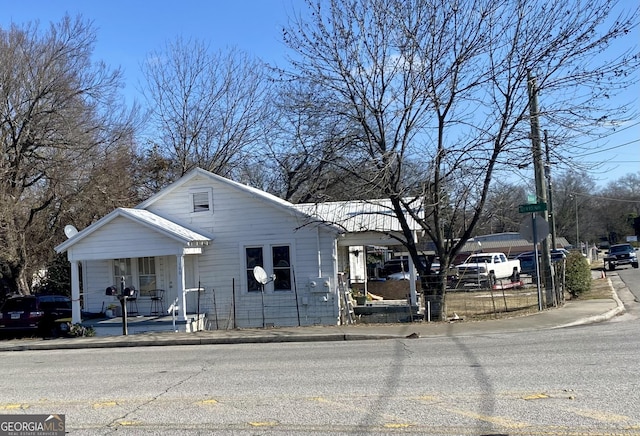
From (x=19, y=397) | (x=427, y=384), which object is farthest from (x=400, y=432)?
(x=19, y=397)

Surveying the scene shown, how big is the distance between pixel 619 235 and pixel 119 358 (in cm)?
10977

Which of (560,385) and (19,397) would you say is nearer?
(560,385)

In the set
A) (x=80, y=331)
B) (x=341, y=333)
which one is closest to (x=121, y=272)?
(x=80, y=331)

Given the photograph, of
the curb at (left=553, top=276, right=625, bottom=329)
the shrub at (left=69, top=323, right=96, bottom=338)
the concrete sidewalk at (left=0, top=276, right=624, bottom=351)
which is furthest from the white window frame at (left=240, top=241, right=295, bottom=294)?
the curb at (left=553, top=276, right=625, bottom=329)

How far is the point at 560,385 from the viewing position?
8.09 metres

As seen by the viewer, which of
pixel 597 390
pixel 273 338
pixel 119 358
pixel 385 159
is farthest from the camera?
pixel 385 159

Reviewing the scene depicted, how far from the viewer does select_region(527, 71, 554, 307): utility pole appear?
56.6ft

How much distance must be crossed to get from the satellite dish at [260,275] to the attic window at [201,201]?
9.56 ft

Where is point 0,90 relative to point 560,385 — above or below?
above

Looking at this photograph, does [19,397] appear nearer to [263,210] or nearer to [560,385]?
[560,385]

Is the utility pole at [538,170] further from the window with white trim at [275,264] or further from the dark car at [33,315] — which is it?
the dark car at [33,315]

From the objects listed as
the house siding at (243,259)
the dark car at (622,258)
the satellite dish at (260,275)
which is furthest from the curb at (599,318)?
the dark car at (622,258)

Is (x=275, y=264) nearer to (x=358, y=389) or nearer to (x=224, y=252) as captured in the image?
(x=224, y=252)

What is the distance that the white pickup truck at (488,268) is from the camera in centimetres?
3366
